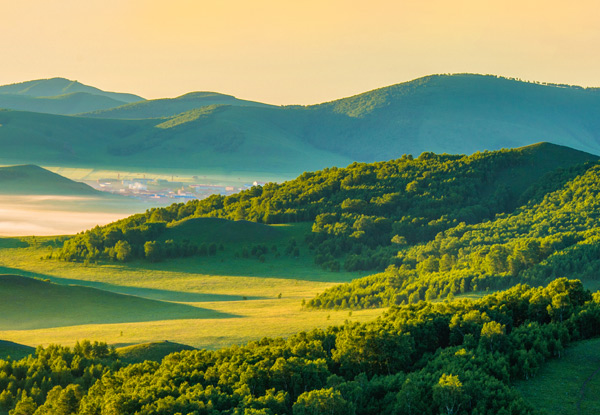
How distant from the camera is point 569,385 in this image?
24.3 metres

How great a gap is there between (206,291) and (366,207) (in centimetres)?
2807

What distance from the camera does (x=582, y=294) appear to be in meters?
31.8

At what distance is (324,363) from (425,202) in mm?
63062

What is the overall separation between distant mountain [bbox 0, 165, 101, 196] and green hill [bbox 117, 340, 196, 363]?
540 feet

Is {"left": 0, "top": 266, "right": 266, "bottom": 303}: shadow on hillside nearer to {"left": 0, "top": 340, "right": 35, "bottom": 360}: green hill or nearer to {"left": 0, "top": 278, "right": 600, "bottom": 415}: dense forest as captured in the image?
{"left": 0, "top": 340, "right": 35, "bottom": 360}: green hill

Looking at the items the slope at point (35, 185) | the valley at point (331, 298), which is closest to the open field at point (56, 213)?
the slope at point (35, 185)

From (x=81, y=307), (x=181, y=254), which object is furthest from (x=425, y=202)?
(x=81, y=307)

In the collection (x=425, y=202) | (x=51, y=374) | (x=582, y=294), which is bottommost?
(x=51, y=374)

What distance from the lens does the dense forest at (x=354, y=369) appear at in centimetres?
2200

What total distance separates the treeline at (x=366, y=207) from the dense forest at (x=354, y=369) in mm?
42970

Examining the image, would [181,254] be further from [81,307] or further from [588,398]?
[588,398]

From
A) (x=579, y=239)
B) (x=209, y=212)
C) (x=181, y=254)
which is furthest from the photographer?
(x=209, y=212)

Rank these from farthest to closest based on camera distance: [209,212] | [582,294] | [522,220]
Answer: [209,212]
[522,220]
[582,294]

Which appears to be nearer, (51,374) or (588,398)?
(588,398)
